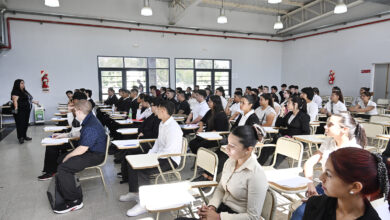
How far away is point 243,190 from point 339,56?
11.4 m

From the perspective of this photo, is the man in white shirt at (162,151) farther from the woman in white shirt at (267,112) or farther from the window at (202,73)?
the window at (202,73)

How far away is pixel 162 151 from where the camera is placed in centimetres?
320

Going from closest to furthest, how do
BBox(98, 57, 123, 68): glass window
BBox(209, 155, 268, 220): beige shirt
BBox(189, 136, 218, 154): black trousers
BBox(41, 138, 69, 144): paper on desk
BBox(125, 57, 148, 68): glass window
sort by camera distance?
BBox(209, 155, 268, 220): beige shirt < BBox(41, 138, 69, 144): paper on desk < BBox(189, 136, 218, 154): black trousers < BBox(98, 57, 123, 68): glass window < BBox(125, 57, 148, 68): glass window

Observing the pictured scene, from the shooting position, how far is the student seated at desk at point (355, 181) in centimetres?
103

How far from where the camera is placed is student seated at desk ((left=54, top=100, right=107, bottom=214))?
9.66 feet

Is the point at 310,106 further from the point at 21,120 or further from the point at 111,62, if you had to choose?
the point at 111,62

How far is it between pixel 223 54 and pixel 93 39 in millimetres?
6003

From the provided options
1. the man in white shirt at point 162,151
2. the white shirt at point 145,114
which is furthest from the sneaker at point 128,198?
the white shirt at point 145,114

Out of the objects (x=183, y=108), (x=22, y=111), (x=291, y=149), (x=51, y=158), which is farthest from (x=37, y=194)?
(x=183, y=108)

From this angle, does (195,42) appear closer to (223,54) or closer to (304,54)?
(223,54)

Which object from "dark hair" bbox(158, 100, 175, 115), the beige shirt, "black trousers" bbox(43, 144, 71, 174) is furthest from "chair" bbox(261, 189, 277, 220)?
"black trousers" bbox(43, 144, 71, 174)

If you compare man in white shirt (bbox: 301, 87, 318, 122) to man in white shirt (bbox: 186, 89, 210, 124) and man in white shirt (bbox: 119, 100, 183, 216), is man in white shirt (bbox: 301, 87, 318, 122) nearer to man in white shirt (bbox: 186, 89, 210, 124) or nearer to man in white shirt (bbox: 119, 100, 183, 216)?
man in white shirt (bbox: 186, 89, 210, 124)

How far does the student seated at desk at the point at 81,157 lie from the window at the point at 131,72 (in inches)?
296

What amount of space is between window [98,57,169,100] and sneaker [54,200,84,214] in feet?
25.7
